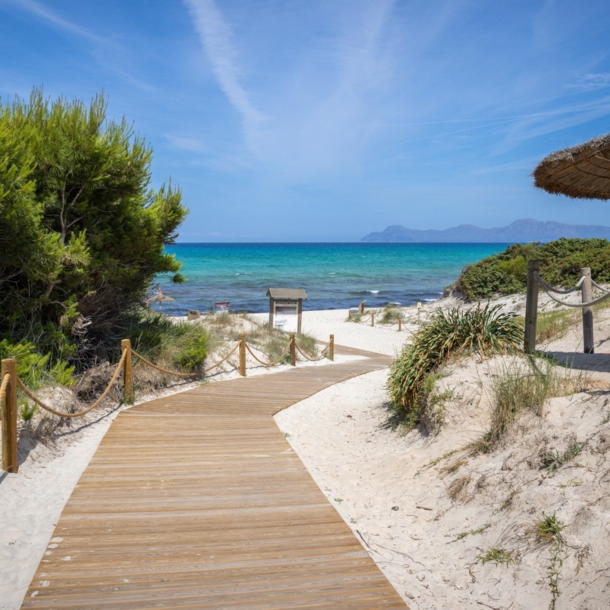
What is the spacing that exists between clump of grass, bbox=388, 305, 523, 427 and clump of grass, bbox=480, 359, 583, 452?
1235 millimetres

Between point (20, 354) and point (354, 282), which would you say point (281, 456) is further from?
point (354, 282)

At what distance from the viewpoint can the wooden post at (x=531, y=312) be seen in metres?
7.51

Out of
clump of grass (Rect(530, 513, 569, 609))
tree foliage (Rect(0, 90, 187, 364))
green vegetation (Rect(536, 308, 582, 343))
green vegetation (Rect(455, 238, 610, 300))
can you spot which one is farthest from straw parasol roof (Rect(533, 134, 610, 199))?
green vegetation (Rect(455, 238, 610, 300))

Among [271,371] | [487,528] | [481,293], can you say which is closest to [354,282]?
[481,293]

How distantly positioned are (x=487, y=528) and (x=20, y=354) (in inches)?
239

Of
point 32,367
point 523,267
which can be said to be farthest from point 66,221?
point 523,267

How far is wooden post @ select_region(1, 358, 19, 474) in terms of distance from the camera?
17.3 feet

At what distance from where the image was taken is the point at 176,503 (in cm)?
497

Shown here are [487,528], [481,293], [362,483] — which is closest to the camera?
[487,528]

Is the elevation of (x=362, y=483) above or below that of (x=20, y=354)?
below

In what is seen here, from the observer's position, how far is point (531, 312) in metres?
7.62

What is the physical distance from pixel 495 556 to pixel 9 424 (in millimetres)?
4742

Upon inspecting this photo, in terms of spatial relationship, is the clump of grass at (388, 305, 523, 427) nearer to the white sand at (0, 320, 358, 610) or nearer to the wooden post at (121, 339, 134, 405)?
the white sand at (0, 320, 358, 610)

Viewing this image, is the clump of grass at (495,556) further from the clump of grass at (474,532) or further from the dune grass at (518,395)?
the dune grass at (518,395)
